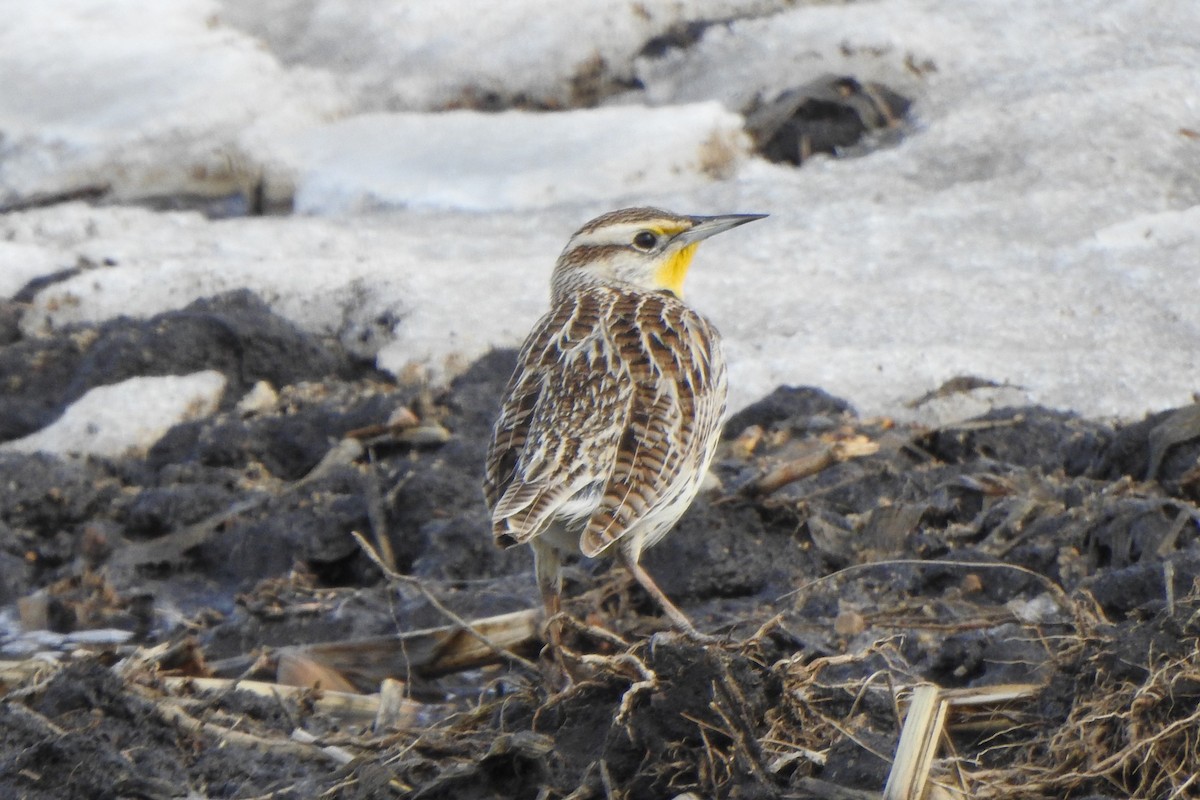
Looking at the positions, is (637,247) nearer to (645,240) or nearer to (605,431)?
Result: (645,240)

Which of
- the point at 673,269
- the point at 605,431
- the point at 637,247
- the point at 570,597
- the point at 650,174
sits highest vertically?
the point at 637,247

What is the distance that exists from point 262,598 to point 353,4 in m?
7.82

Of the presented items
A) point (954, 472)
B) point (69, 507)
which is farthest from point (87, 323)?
point (954, 472)

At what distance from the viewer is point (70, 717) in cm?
424

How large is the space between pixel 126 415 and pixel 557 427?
3665 millimetres

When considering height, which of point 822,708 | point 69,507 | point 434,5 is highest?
point 434,5

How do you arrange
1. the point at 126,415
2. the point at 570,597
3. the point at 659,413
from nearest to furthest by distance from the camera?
the point at 659,413
the point at 570,597
the point at 126,415

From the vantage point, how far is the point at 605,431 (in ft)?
15.8

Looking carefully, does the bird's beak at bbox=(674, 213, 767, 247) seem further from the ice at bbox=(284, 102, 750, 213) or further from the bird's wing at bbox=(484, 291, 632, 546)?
the ice at bbox=(284, 102, 750, 213)

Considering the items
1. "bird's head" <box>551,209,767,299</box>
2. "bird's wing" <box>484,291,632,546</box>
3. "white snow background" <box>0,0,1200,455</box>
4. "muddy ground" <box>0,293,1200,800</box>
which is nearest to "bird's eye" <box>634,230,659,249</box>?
"bird's head" <box>551,209,767,299</box>

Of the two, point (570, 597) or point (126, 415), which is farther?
point (126, 415)

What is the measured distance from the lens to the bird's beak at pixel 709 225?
5.88 metres

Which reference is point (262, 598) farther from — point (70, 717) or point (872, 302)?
point (872, 302)

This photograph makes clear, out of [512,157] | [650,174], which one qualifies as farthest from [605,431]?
[512,157]
